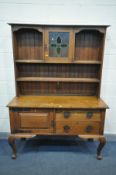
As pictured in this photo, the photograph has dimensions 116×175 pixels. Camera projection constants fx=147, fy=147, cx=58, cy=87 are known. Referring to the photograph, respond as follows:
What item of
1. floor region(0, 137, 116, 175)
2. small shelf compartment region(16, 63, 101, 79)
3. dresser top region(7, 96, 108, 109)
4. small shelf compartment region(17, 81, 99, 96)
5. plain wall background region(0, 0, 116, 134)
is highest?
plain wall background region(0, 0, 116, 134)

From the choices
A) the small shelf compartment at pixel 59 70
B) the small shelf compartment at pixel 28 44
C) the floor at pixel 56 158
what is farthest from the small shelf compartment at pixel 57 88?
the floor at pixel 56 158

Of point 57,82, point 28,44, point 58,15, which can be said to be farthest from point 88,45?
point 28,44

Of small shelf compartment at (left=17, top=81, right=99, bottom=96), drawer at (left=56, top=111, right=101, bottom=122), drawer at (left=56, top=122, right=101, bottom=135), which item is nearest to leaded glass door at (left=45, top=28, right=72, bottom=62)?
small shelf compartment at (left=17, top=81, right=99, bottom=96)

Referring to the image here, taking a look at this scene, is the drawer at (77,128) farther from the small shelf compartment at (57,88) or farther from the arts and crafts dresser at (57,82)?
the small shelf compartment at (57,88)

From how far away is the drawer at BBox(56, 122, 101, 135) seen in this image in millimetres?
1968

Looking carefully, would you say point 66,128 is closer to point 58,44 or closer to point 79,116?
point 79,116

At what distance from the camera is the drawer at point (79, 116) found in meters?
1.94

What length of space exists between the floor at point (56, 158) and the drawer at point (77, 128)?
1.47 ft

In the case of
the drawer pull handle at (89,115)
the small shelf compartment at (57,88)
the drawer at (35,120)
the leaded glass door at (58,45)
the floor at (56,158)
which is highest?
the leaded glass door at (58,45)

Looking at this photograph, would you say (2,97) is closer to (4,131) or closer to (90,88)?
(4,131)

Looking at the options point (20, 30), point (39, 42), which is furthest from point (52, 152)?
point (20, 30)

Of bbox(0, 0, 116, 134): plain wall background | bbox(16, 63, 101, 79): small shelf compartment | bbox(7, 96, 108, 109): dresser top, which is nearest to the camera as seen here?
bbox(7, 96, 108, 109): dresser top

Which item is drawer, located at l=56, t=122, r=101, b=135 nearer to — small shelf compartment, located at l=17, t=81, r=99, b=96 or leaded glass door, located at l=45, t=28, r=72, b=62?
small shelf compartment, located at l=17, t=81, r=99, b=96

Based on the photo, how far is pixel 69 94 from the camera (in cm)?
238
